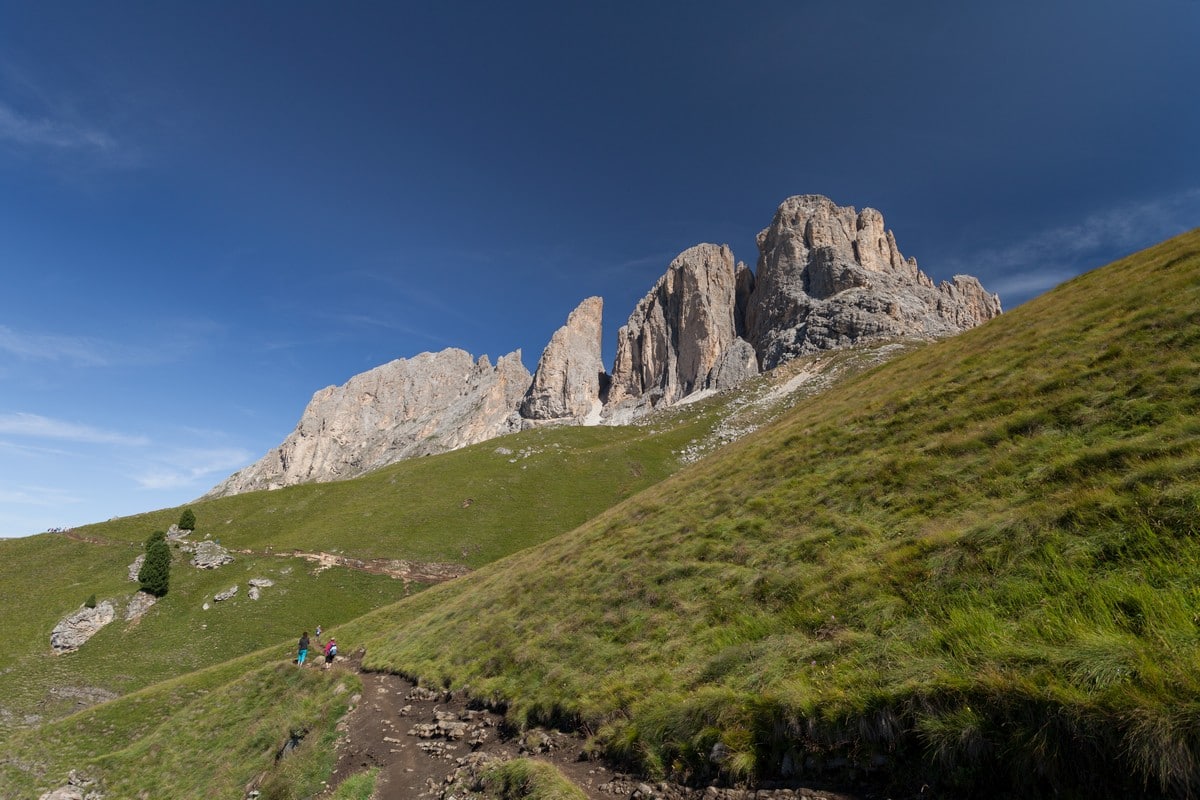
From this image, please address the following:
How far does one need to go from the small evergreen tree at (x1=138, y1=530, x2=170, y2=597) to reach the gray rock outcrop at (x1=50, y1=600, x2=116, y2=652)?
3.00 meters

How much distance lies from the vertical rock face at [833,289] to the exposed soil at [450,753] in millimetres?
153254

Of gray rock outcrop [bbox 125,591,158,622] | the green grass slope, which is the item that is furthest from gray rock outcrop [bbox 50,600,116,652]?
the green grass slope

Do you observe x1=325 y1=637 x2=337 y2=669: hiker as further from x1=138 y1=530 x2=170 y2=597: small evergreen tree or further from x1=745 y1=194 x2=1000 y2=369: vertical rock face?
x1=745 y1=194 x2=1000 y2=369: vertical rock face

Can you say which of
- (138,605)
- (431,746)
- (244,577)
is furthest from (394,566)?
(431,746)

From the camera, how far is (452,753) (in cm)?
1474

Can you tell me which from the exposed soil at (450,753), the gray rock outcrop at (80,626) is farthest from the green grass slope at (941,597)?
the gray rock outcrop at (80,626)

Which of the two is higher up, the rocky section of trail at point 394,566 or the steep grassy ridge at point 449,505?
the steep grassy ridge at point 449,505

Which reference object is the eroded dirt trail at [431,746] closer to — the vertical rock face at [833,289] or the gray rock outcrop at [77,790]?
the gray rock outcrop at [77,790]

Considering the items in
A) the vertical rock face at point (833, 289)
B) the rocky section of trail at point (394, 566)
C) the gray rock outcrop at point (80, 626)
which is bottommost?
the gray rock outcrop at point (80, 626)

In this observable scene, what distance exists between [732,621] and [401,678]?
17.9 m

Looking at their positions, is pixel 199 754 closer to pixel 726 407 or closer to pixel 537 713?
pixel 537 713

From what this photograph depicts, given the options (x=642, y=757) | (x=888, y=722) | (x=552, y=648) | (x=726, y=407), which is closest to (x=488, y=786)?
(x=642, y=757)

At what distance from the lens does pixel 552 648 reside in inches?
688

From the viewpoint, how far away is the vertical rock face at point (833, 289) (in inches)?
5876
